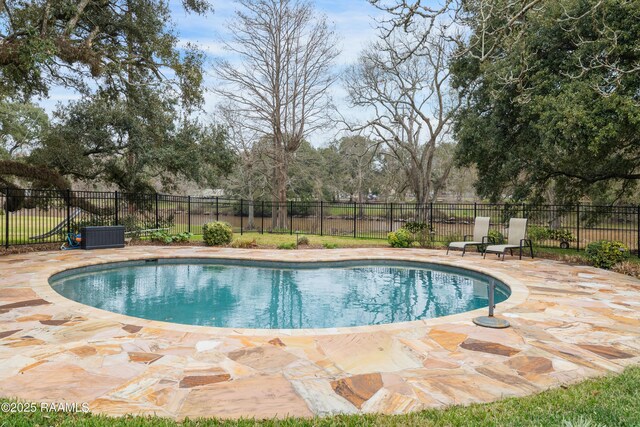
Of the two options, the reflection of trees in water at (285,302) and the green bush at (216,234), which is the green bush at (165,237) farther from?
the reflection of trees in water at (285,302)

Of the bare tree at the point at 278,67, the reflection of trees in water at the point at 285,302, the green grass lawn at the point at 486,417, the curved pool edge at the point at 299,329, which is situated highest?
the bare tree at the point at 278,67

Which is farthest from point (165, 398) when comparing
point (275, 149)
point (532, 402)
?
point (275, 149)

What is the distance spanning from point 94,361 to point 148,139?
44.0 ft

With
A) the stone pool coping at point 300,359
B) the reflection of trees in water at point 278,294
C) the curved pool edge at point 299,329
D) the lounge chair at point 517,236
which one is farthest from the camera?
the lounge chair at point 517,236

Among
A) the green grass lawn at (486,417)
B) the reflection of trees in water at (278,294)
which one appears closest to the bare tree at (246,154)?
the reflection of trees in water at (278,294)

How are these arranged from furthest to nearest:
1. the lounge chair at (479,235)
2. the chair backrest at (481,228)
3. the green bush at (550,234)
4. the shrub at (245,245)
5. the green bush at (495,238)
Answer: the green bush at (550,234)
the shrub at (245,245)
the green bush at (495,238)
the chair backrest at (481,228)
the lounge chair at (479,235)

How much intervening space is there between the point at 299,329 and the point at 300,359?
1076mm

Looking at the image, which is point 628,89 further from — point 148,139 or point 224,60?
point 224,60

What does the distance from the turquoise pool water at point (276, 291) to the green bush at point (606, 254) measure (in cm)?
296

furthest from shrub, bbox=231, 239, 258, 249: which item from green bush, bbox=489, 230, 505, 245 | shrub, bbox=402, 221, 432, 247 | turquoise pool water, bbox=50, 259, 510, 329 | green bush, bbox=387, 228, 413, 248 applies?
green bush, bbox=489, 230, 505, 245

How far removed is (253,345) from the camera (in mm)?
4137

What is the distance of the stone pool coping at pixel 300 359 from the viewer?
2.90 m

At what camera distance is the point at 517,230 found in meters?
10.8

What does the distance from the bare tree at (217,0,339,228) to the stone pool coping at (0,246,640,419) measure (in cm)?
1760
